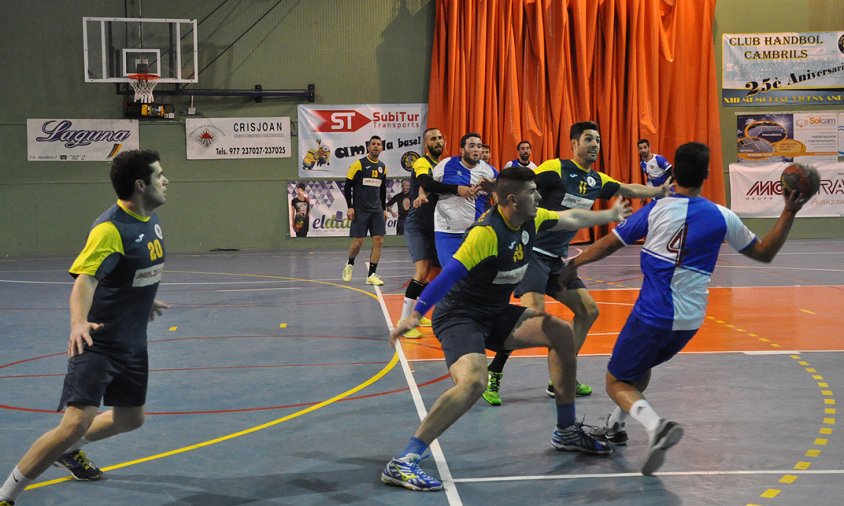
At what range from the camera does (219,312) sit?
1229 centimetres

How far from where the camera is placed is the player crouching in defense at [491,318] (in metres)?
5.32

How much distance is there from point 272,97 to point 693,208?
57.7 feet

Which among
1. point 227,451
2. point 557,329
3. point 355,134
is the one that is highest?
point 355,134

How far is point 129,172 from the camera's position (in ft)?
16.3

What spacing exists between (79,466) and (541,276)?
12.3ft

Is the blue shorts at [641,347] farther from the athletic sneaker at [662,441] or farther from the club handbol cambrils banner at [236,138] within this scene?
the club handbol cambrils banner at [236,138]

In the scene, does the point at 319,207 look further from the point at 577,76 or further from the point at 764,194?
the point at 764,194

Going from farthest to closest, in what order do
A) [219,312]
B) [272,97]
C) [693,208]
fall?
[272,97] → [219,312] → [693,208]

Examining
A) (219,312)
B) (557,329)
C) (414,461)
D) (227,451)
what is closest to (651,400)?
(557,329)

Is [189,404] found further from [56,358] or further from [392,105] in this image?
[392,105]

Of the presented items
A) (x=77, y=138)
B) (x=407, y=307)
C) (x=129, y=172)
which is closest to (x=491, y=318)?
(x=129, y=172)

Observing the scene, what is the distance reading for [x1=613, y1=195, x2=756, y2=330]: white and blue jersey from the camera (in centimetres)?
525

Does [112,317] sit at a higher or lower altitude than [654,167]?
lower

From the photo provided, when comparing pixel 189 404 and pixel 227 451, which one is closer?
pixel 227 451
